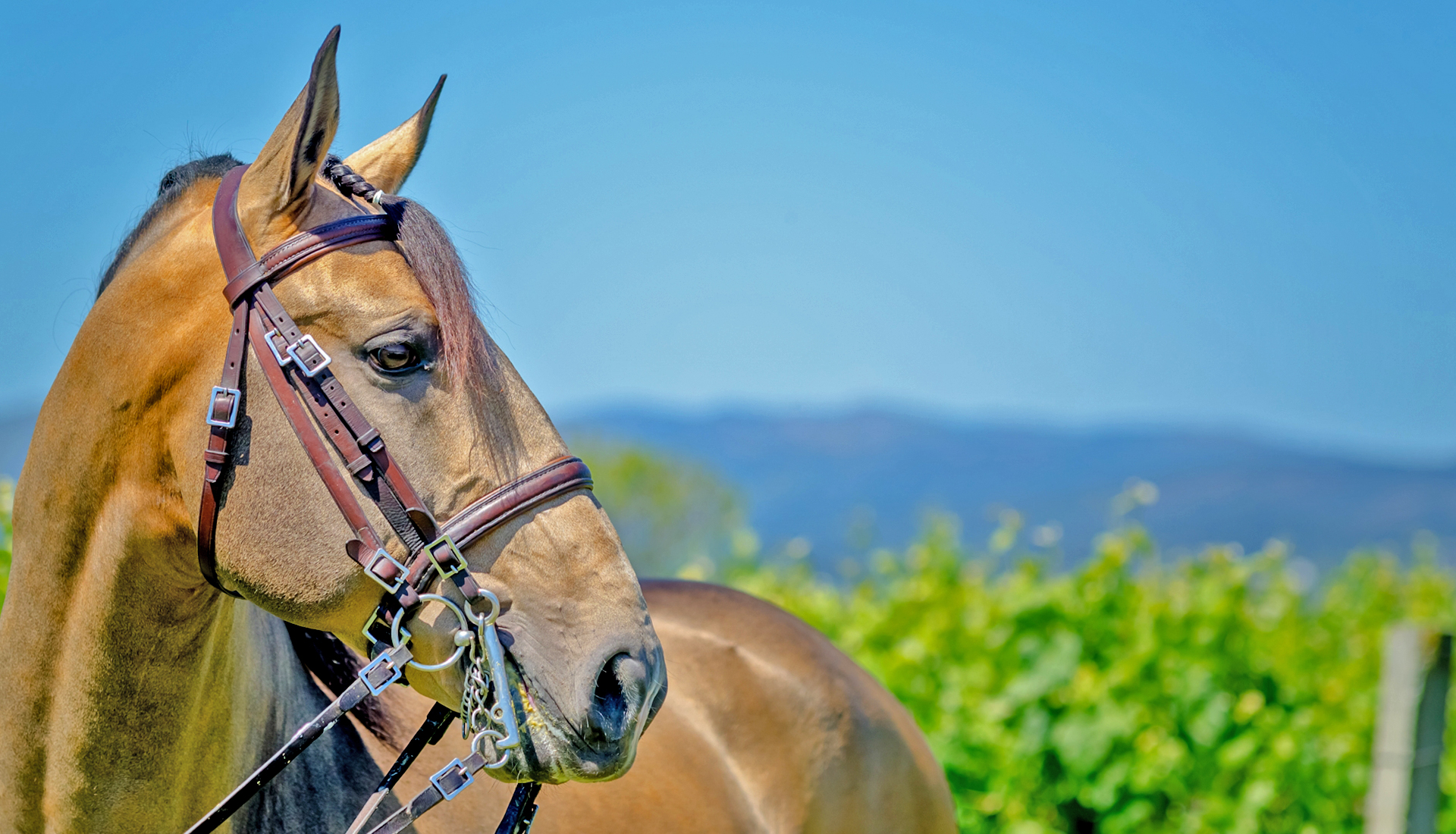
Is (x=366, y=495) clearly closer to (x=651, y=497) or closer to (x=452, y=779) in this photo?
(x=452, y=779)

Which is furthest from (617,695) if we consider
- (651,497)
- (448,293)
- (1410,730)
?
(651,497)

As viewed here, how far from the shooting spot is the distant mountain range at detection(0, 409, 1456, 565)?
821 inches

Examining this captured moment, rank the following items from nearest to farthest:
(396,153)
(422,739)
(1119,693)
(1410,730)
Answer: (422,739), (396,153), (1410,730), (1119,693)

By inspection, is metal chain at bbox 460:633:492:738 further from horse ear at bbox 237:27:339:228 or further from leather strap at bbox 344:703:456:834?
horse ear at bbox 237:27:339:228

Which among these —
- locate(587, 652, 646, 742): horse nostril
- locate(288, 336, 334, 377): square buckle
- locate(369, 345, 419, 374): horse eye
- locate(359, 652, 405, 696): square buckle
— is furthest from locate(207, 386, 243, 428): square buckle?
locate(587, 652, 646, 742): horse nostril

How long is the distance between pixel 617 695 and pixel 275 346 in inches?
32.1

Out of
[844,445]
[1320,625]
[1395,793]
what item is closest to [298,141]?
[1395,793]

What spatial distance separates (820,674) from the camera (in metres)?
3.49

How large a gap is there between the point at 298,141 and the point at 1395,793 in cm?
323

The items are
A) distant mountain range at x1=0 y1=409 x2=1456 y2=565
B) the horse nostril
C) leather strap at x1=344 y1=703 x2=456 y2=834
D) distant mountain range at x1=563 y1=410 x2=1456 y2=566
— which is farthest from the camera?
distant mountain range at x1=563 y1=410 x2=1456 y2=566

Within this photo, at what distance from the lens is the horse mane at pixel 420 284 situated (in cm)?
185

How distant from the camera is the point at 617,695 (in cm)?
176

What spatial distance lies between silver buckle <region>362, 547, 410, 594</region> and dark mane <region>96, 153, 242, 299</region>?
35.4 inches

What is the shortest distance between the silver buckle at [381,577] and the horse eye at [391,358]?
31 centimetres
